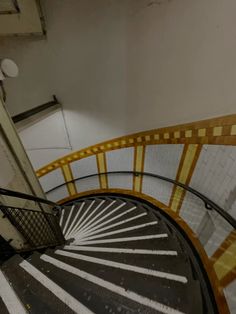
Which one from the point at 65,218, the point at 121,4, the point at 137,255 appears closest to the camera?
the point at 137,255

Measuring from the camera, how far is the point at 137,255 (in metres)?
1.83

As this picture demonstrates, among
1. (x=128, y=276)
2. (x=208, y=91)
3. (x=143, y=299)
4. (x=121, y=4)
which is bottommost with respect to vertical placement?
(x=128, y=276)

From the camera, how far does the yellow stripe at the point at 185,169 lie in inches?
78.3

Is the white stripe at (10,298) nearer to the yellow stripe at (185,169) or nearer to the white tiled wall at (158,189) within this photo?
the yellow stripe at (185,169)

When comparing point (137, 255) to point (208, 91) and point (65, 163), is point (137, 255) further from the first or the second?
point (65, 163)

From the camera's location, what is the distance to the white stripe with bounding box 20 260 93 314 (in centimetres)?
102

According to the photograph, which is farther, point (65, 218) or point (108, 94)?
point (65, 218)

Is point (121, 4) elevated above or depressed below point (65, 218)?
above

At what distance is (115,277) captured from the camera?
1379 mm

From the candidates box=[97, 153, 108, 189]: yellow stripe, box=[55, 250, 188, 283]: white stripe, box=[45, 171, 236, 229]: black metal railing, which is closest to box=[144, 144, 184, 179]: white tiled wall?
box=[45, 171, 236, 229]: black metal railing

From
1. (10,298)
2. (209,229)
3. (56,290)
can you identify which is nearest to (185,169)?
(209,229)

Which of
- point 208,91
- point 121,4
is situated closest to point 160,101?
point 208,91

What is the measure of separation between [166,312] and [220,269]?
34.3 inches

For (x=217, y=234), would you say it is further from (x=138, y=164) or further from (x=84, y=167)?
(x=84, y=167)
